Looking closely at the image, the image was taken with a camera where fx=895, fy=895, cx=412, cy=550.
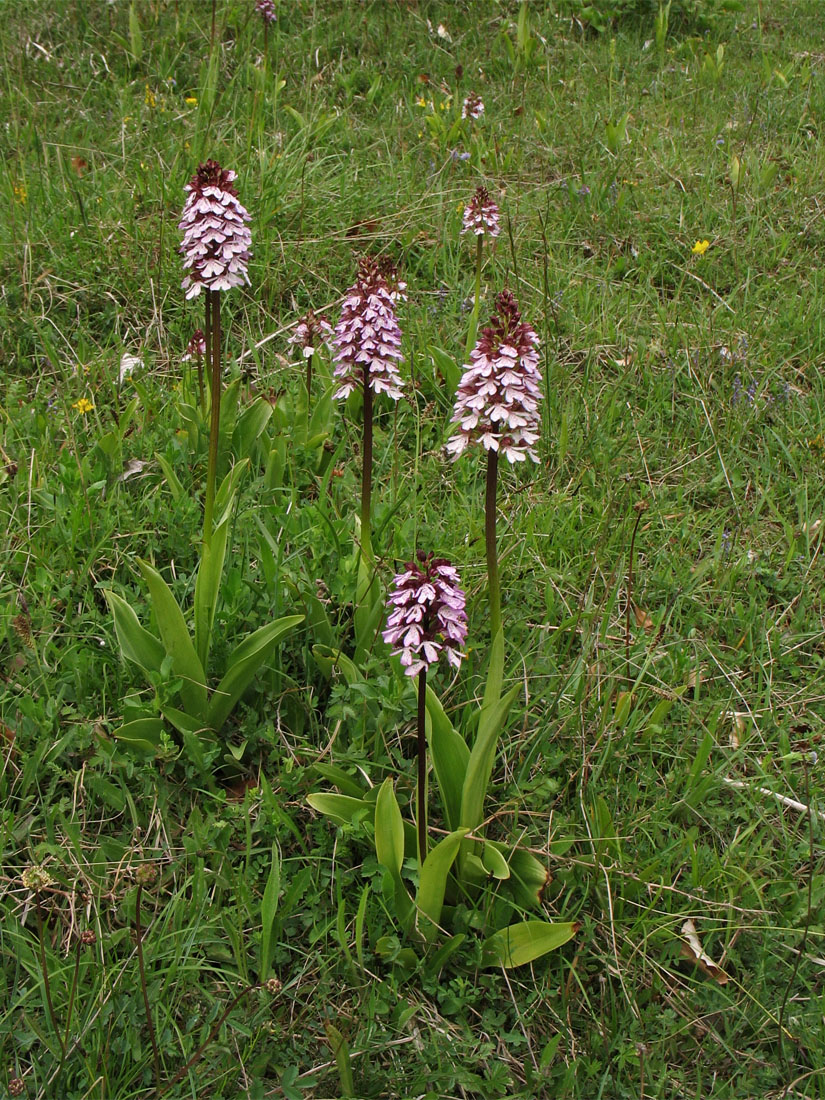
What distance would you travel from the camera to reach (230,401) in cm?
325

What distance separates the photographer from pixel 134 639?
234 cm

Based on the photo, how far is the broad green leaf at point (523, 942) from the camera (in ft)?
6.06

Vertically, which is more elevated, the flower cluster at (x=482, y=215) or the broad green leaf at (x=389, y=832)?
the flower cluster at (x=482, y=215)

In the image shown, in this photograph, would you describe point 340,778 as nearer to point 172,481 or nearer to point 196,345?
point 172,481

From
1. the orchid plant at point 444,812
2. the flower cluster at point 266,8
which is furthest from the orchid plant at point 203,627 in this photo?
the flower cluster at point 266,8

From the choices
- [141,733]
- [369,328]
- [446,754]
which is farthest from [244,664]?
[369,328]

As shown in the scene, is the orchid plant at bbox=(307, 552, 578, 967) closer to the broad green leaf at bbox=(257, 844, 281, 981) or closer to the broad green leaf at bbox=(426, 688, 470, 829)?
the broad green leaf at bbox=(426, 688, 470, 829)

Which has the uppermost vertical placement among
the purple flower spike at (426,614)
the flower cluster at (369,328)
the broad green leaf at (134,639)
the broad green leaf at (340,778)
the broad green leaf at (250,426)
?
the broad green leaf at (250,426)

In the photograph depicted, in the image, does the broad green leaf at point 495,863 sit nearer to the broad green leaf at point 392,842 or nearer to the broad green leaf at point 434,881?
the broad green leaf at point 434,881

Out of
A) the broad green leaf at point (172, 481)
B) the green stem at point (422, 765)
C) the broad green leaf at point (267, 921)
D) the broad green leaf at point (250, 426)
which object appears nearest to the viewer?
the green stem at point (422, 765)

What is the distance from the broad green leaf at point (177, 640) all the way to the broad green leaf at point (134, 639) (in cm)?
8

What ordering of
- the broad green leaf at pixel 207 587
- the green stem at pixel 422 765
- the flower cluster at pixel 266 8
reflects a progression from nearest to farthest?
the green stem at pixel 422 765, the broad green leaf at pixel 207 587, the flower cluster at pixel 266 8

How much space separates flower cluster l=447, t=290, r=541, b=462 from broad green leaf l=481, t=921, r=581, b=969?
3.20 feet

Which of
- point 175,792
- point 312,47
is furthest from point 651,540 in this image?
point 312,47
